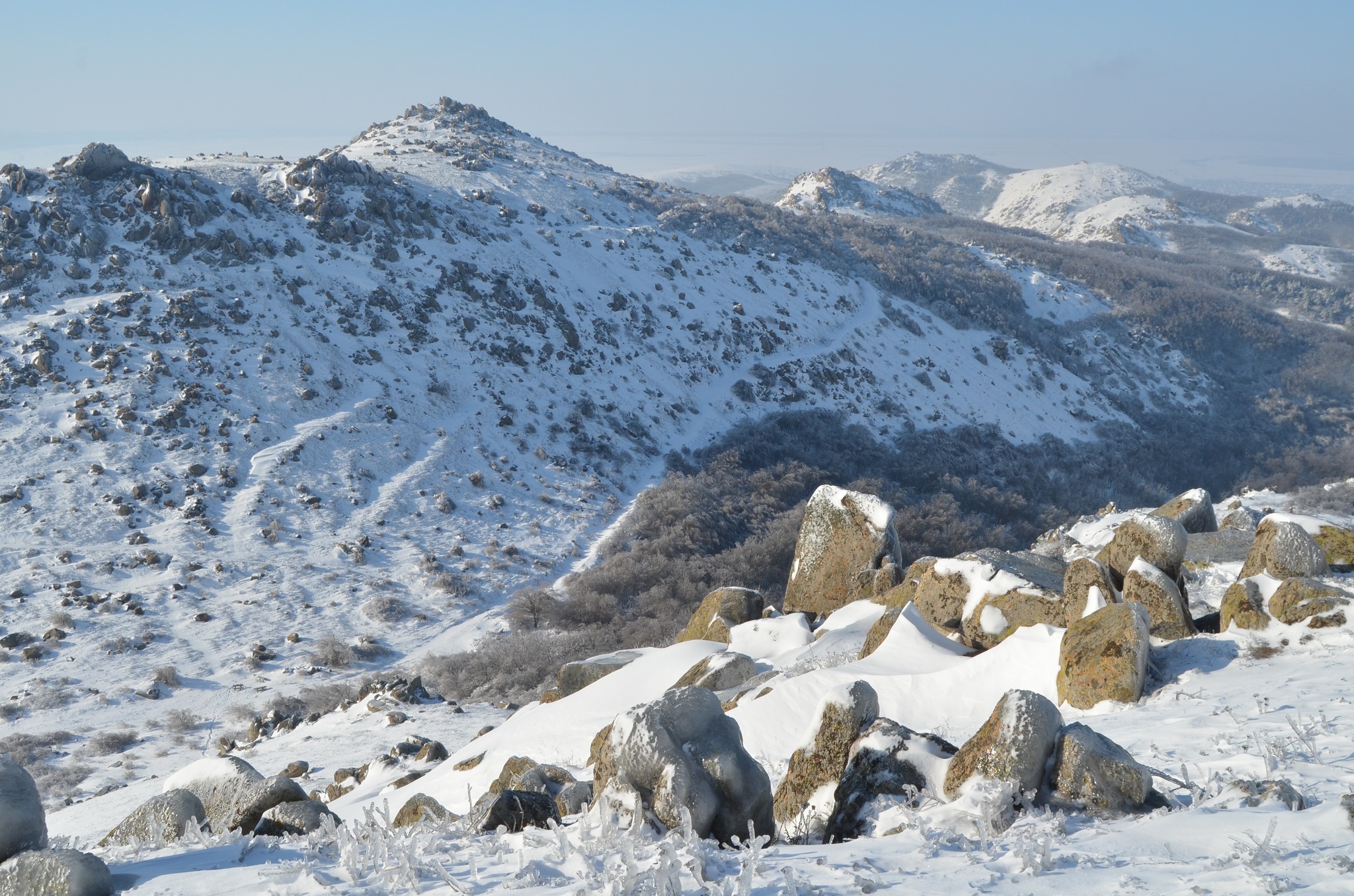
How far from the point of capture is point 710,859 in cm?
408

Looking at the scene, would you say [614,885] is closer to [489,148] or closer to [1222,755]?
[1222,755]

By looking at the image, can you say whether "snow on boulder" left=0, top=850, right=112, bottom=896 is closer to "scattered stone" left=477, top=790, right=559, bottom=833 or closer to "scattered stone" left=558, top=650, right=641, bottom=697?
"scattered stone" left=477, top=790, right=559, bottom=833

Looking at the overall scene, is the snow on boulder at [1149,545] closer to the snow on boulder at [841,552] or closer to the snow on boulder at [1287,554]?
the snow on boulder at [1287,554]

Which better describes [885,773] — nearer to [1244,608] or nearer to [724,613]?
[1244,608]

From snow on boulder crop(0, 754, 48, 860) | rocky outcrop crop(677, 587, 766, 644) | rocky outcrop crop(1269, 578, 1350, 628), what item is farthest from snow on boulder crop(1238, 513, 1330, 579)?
snow on boulder crop(0, 754, 48, 860)

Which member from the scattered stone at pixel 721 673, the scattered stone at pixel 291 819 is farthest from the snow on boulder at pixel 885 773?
the scattered stone at pixel 721 673

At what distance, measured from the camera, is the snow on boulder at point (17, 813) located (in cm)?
451

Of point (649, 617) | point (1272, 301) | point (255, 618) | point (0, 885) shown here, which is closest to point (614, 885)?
point (0, 885)

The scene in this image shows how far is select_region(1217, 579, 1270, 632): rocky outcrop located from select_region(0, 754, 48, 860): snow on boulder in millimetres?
9929

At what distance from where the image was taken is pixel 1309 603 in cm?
791

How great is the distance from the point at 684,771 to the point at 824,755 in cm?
154

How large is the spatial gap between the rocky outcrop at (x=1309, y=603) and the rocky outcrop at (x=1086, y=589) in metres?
1.43

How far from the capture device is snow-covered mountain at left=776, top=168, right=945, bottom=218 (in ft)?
328

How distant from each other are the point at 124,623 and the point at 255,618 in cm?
320
